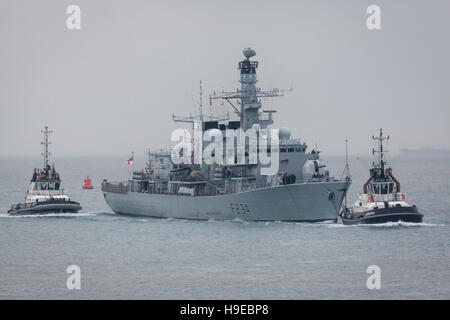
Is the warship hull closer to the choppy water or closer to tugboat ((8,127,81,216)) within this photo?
the choppy water

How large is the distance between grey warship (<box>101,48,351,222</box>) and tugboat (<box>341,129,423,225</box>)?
2782 mm

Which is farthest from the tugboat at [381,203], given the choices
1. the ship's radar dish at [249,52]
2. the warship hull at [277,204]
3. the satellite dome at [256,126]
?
the ship's radar dish at [249,52]

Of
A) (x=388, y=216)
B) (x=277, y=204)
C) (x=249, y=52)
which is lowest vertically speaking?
(x=388, y=216)

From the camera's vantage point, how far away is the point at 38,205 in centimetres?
8100

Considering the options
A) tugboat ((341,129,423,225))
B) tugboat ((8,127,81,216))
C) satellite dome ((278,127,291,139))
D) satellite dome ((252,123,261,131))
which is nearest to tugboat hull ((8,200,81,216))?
tugboat ((8,127,81,216))

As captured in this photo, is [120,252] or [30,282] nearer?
[30,282]

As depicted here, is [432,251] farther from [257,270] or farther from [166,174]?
[166,174]

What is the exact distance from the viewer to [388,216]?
66.8m

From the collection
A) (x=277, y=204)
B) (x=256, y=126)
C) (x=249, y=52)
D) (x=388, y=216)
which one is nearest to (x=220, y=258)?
(x=277, y=204)

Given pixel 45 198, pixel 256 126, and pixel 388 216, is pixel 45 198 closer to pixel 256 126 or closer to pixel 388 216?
pixel 256 126

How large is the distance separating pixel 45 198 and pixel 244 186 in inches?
785

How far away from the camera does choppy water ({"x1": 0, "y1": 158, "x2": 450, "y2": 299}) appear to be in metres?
47.3
